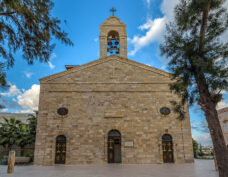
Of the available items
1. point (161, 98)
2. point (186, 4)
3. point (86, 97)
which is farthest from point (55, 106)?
point (186, 4)

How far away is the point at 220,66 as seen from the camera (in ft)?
24.0

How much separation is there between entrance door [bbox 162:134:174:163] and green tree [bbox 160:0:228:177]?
707 centimetres

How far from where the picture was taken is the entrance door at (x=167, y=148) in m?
14.4

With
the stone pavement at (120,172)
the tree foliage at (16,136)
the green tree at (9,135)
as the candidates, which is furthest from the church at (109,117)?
the green tree at (9,135)

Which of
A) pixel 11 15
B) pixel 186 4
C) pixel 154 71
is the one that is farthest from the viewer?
pixel 154 71

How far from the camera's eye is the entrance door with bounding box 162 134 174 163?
14406 millimetres

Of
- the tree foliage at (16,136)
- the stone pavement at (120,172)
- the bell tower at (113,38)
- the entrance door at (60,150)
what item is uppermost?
the bell tower at (113,38)

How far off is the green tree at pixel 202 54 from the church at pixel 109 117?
23.0 feet

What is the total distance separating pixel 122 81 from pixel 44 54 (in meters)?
9.62

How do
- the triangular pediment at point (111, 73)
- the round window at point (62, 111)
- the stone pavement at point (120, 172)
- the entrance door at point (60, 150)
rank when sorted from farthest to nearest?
the triangular pediment at point (111, 73) < the round window at point (62, 111) < the entrance door at point (60, 150) < the stone pavement at point (120, 172)

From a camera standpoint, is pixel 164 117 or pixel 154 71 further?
pixel 154 71

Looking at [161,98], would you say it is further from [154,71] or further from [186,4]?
[186,4]

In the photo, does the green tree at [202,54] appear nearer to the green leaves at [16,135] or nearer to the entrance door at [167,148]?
the entrance door at [167,148]

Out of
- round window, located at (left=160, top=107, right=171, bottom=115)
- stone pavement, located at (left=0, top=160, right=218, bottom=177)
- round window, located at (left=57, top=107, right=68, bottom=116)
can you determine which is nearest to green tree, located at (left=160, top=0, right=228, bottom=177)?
stone pavement, located at (left=0, top=160, right=218, bottom=177)
